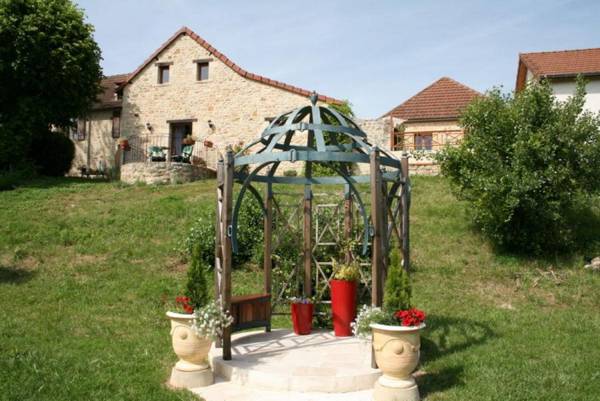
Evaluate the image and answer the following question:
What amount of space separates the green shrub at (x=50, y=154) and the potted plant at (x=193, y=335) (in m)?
18.3

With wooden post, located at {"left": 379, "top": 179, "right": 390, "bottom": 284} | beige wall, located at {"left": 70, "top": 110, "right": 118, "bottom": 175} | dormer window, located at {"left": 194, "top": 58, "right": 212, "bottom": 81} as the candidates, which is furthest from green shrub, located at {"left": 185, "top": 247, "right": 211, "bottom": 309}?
beige wall, located at {"left": 70, "top": 110, "right": 118, "bottom": 175}

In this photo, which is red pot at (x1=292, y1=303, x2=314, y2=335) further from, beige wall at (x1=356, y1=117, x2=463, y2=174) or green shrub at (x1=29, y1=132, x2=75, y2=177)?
green shrub at (x1=29, y1=132, x2=75, y2=177)

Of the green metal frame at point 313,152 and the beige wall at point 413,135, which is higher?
the beige wall at point 413,135

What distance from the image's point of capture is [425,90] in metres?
23.1

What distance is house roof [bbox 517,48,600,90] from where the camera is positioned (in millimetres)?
19469

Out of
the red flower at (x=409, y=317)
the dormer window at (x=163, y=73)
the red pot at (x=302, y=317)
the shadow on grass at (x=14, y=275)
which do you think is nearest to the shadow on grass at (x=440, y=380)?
the red flower at (x=409, y=317)

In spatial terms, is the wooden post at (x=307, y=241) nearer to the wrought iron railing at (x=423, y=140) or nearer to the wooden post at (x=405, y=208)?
the wooden post at (x=405, y=208)

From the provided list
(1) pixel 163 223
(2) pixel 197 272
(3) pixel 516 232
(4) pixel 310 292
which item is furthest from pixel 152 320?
(3) pixel 516 232

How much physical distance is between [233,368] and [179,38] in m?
20.6

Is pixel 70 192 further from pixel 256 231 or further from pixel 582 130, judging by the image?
pixel 582 130

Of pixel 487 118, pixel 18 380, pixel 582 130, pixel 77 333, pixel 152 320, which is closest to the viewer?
pixel 18 380

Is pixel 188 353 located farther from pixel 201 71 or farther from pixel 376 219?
pixel 201 71

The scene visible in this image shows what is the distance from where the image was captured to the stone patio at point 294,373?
516cm

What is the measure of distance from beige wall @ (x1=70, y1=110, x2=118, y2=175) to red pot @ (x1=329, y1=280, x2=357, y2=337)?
20584 mm
